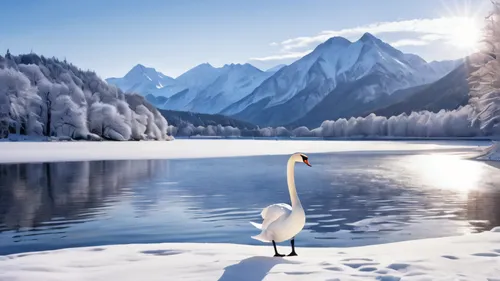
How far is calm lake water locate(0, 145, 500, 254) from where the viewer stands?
623 inches

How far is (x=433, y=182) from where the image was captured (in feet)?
108

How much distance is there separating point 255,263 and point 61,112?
409ft

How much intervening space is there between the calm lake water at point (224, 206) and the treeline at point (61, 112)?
87.0 meters

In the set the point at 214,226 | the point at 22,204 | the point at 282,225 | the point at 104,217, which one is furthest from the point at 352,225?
the point at 22,204

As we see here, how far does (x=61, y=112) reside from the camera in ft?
411

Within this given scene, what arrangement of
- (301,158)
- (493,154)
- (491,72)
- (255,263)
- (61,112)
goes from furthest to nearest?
(61,112) < (493,154) < (491,72) < (301,158) < (255,263)

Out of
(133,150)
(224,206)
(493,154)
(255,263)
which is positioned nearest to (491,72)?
(493,154)

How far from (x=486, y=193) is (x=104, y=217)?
19.4 meters

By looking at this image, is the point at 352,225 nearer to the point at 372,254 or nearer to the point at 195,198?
the point at 372,254

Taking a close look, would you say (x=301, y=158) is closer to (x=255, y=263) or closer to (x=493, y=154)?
(x=255, y=263)

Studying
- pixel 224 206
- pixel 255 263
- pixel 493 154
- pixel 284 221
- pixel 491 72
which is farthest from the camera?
pixel 493 154

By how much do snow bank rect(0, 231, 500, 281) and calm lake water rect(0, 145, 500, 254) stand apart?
129 inches

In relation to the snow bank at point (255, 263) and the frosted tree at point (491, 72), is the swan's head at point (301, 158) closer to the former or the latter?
the snow bank at point (255, 263)

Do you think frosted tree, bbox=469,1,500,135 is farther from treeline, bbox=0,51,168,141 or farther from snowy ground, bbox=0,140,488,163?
treeline, bbox=0,51,168,141
